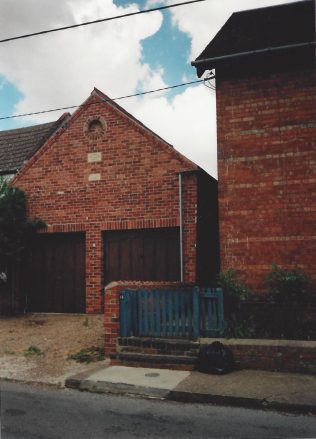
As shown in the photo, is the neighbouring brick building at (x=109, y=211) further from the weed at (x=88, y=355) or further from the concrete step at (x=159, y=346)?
the concrete step at (x=159, y=346)

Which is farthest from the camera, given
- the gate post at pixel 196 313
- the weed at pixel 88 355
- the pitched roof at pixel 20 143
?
the pitched roof at pixel 20 143

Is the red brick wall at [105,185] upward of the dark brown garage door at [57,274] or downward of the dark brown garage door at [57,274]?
upward

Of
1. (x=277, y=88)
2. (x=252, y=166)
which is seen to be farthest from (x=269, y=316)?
(x=277, y=88)

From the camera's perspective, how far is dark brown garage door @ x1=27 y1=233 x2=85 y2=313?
11761 millimetres

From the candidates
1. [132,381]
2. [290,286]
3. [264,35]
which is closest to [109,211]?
[290,286]

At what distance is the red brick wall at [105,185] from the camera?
10859 mm

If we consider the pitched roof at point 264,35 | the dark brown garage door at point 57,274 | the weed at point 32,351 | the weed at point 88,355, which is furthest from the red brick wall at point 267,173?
the dark brown garage door at point 57,274

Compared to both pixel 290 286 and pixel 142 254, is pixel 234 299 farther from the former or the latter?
pixel 142 254

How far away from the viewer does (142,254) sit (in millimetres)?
11102

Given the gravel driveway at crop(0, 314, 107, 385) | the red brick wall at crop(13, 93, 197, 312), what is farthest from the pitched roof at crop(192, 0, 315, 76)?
the gravel driveway at crop(0, 314, 107, 385)

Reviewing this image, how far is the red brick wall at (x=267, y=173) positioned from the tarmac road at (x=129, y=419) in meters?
3.57

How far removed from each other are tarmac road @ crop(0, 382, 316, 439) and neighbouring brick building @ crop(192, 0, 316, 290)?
3574 millimetres

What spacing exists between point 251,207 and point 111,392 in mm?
4411

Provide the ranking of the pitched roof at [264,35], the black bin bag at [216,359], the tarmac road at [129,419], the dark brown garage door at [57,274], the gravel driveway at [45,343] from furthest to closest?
the dark brown garage door at [57,274] → the pitched roof at [264,35] → the gravel driveway at [45,343] → the black bin bag at [216,359] → the tarmac road at [129,419]
